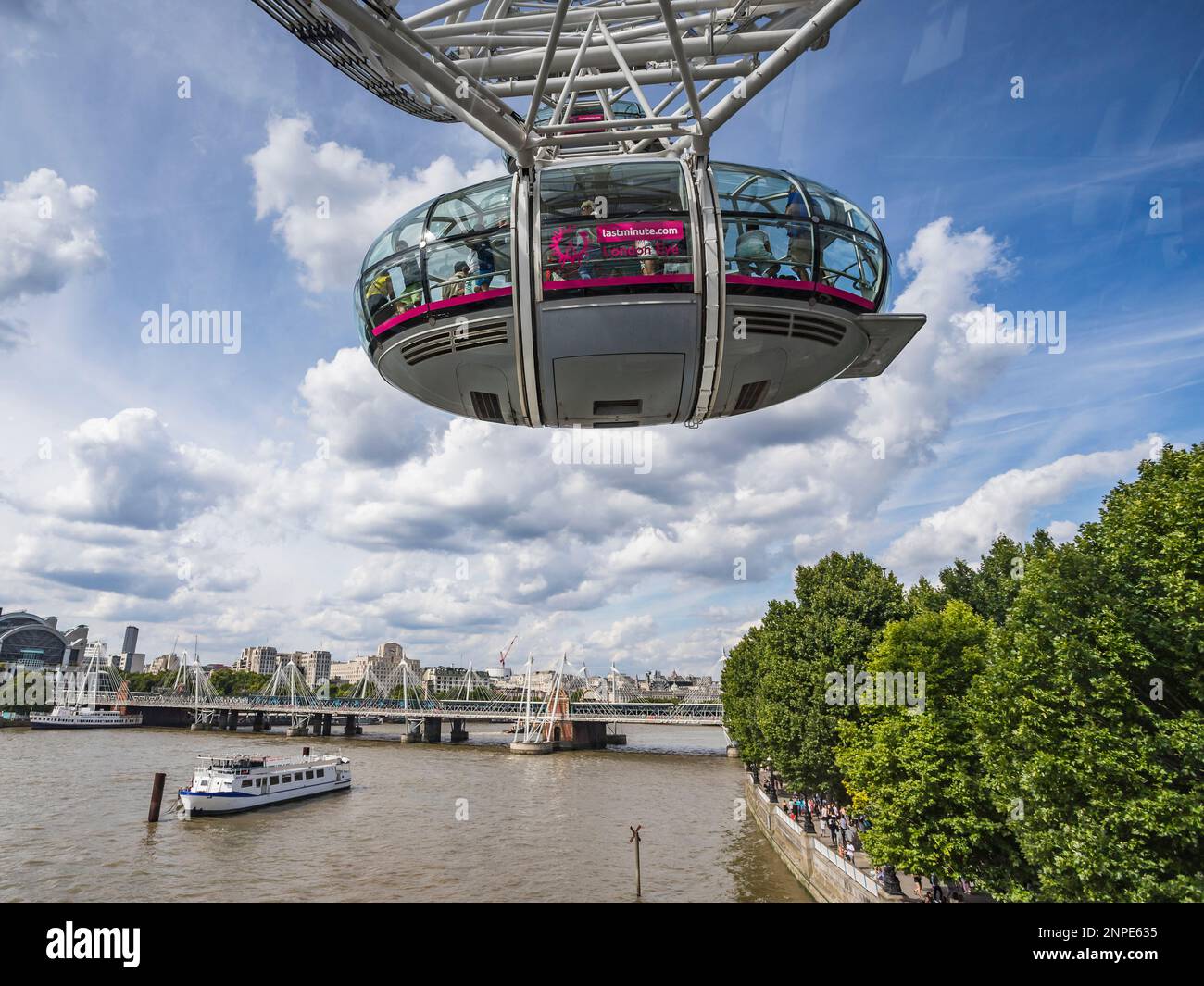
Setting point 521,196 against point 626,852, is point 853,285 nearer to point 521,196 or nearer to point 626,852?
point 521,196

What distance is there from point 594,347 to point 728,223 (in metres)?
1.83

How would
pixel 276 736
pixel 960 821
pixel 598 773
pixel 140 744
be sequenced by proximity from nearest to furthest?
pixel 960 821 < pixel 598 773 < pixel 140 744 < pixel 276 736

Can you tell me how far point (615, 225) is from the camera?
7.16 meters

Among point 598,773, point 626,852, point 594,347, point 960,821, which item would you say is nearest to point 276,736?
point 598,773

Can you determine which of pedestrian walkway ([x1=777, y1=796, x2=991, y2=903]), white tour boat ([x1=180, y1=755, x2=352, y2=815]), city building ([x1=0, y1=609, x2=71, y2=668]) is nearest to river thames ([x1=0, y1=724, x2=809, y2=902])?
white tour boat ([x1=180, y1=755, x2=352, y2=815])

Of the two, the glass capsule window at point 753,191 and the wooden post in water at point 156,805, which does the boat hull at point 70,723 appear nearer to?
the wooden post in water at point 156,805

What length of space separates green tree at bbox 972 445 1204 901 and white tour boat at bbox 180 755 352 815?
135ft

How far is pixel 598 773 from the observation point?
63.1 metres

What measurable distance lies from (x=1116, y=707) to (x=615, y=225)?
11799 mm

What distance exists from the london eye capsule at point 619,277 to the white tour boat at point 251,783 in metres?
42.2

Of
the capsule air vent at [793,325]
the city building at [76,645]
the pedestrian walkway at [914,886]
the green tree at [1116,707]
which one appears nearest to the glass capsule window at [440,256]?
the capsule air vent at [793,325]

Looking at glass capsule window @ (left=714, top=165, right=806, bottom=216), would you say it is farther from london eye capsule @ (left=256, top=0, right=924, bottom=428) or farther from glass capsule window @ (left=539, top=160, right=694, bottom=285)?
glass capsule window @ (left=539, top=160, right=694, bottom=285)

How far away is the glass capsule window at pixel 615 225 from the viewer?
7070 millimetres
